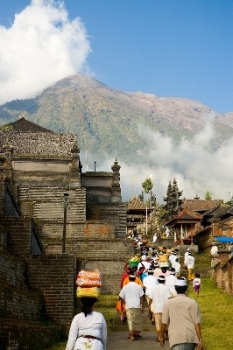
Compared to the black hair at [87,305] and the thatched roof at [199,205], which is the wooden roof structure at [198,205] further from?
the black hair at [87,305]

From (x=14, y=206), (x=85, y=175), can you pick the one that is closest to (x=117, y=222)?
(x=85, y=175)

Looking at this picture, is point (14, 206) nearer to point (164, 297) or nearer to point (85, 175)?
point (164, 297)

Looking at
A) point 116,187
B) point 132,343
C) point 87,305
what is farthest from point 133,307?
point 116,187

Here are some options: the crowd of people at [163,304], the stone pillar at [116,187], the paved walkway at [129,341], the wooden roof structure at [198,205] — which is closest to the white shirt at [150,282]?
the crowd of people at [163,304]

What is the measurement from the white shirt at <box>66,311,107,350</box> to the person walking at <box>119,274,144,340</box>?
725 centimetres

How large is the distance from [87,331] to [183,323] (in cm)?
170

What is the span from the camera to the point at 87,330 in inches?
315

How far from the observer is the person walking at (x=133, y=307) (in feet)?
50.1

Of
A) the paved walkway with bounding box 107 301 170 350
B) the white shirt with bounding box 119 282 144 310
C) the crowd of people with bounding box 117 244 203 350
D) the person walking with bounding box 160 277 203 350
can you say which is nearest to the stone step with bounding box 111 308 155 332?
the paved walkway with bounding box 107 301 170 350

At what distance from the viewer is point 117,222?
4247cm

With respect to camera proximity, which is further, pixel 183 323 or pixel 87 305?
pixel 183 323

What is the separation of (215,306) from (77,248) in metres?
12.5

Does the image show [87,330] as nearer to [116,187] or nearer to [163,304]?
[163,304]

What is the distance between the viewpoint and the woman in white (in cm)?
796
